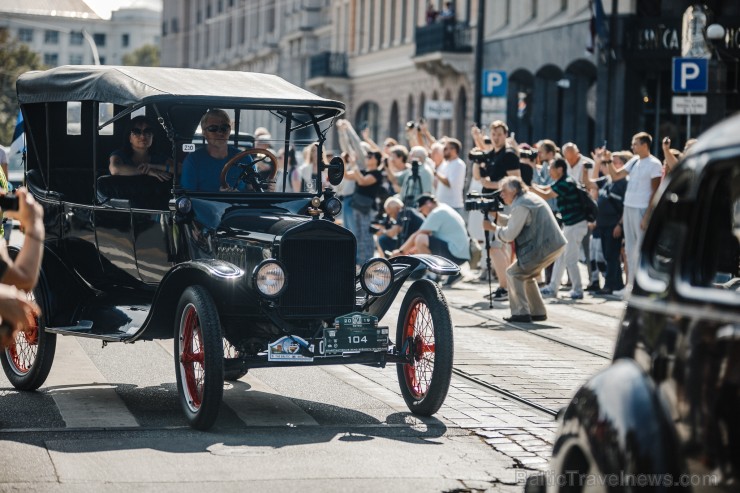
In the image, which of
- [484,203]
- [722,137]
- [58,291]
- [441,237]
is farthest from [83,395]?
[441,237]

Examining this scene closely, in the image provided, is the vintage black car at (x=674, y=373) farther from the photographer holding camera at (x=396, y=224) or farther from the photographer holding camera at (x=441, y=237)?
the photographer holding camera at (x=396, y=224)

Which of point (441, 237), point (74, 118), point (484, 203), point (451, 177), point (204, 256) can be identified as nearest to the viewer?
point (204, 256)

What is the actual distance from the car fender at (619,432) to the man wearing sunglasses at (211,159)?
5520mm

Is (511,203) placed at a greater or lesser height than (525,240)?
greater

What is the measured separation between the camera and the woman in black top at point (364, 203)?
863 inches

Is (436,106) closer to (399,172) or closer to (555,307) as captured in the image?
(399,172)

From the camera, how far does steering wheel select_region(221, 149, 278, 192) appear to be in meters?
10.2

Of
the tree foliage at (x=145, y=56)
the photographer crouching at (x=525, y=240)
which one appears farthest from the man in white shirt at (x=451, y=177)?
the tree foliage at (x=145, y=56)

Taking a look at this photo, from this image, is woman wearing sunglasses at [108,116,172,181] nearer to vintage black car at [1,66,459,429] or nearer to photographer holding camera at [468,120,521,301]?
vintage black car at [1,66,459,429]

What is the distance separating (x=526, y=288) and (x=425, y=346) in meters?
6.36

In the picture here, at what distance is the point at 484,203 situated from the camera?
55.1ft

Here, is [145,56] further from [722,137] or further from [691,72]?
[722,137]

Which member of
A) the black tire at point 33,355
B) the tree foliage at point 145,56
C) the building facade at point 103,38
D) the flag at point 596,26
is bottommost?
the black tire at point 33,355

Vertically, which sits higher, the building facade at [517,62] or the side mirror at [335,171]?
the building facade at [517,62]
